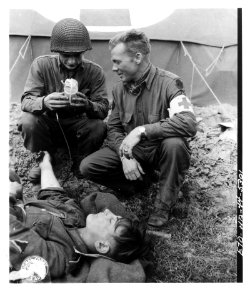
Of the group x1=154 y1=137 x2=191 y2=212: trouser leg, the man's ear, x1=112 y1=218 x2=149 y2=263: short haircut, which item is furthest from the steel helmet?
the man's ear

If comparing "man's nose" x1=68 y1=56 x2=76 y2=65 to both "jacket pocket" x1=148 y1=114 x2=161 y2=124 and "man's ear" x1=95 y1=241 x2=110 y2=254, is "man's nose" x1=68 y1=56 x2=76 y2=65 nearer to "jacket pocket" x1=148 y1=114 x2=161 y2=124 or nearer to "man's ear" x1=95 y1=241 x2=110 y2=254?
"jacket pocket" x1=148 y1=114 x2=161 y2=124

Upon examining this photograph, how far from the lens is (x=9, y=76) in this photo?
3236mm

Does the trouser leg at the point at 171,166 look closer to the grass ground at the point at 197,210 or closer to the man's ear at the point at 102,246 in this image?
the grass ground at the point at 197,210

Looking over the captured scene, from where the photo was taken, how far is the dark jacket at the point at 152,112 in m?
3.34

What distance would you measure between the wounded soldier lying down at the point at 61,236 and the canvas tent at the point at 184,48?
949 mm

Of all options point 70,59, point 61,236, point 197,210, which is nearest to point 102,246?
point 61,236

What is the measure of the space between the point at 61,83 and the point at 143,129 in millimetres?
914

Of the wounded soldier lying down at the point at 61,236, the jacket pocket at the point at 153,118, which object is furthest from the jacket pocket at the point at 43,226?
the jacket pocket at the point at 153,118

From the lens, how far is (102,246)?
305 cm

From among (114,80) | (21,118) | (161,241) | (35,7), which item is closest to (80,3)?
(35,7)

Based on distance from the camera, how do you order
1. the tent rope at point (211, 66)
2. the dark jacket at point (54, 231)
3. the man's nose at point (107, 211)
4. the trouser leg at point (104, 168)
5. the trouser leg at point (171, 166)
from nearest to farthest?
the dark jacket at point (54, 231)
the man's nose at point (107, 211)
the trouser leg at point (171, 166)
the trouser leg at point (104, 168)
the tent rope at point (211, 66)

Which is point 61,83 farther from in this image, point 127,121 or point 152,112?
point 152,112

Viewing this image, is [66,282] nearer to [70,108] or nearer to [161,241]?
[161,241]
